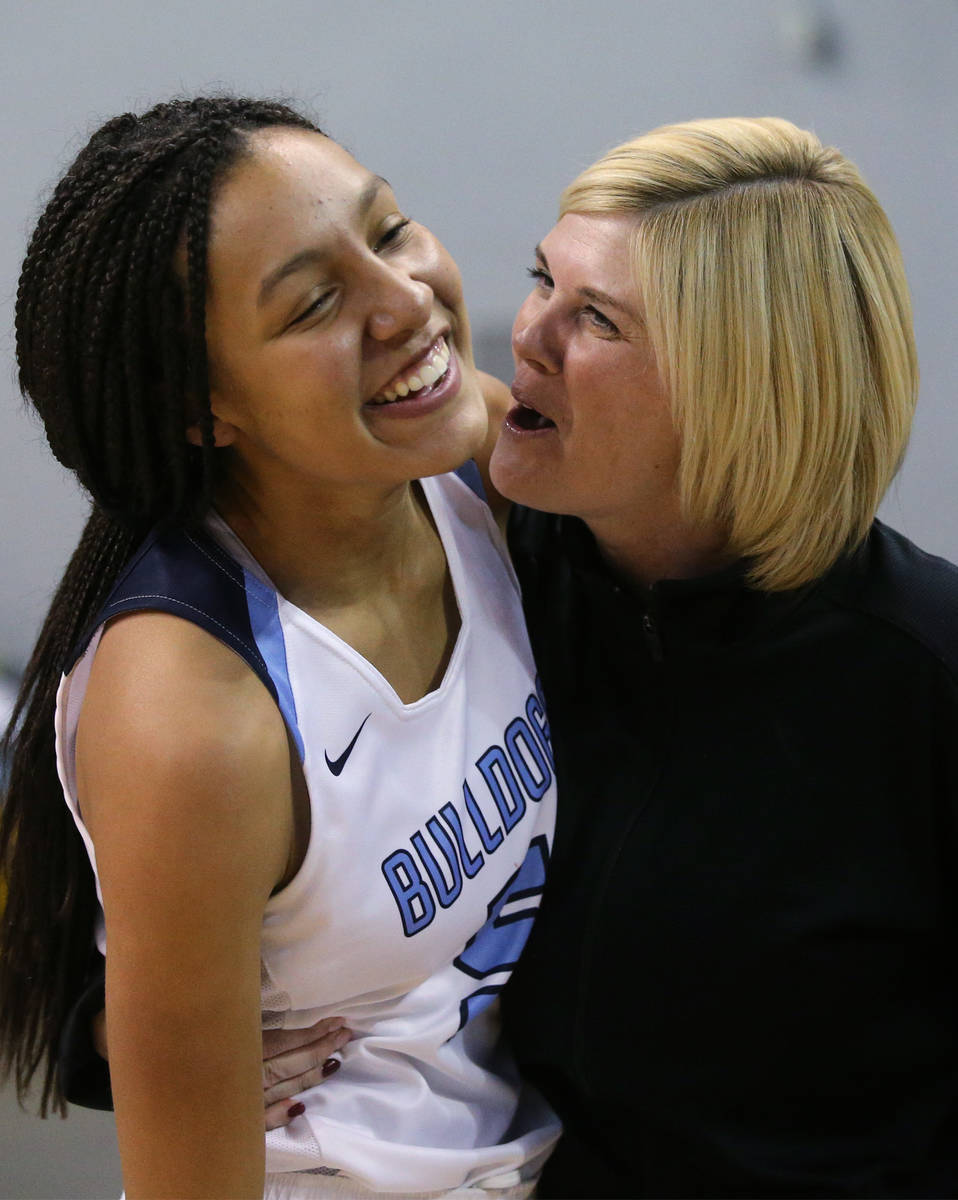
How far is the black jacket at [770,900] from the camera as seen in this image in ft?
4.20

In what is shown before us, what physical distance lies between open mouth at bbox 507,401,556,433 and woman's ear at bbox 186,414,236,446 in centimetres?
35

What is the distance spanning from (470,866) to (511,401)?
1.71 ft

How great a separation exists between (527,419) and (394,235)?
305 mm

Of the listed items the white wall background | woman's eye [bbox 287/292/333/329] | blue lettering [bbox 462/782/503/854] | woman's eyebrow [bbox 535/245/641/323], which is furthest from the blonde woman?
the white wall background

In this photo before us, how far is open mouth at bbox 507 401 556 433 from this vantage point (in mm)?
1406

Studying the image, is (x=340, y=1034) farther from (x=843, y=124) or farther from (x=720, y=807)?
(x=843, y=124)

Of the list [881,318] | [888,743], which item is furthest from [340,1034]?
[881,318]

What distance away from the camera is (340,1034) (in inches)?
49.7

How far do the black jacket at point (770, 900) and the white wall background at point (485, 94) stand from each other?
101cm

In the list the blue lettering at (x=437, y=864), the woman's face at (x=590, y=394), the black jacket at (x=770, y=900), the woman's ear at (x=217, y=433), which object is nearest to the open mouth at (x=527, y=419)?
the woman's face at (x=590, y=394)

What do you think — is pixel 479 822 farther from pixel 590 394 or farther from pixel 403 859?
pixel 590 394

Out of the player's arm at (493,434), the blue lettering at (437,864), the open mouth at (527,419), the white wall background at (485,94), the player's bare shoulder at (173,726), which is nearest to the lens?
the player's bare shoulder at (173,726)

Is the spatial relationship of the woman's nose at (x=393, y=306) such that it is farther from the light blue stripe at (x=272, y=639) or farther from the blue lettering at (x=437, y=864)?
the blue lettering at (x=437, y=864)

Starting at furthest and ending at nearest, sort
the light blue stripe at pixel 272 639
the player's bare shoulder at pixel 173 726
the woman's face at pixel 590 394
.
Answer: the woman's face at pixel 590 394 < the light blue stripe at pixel 272 639 < the player's bare shoulder at pixel 173 726
